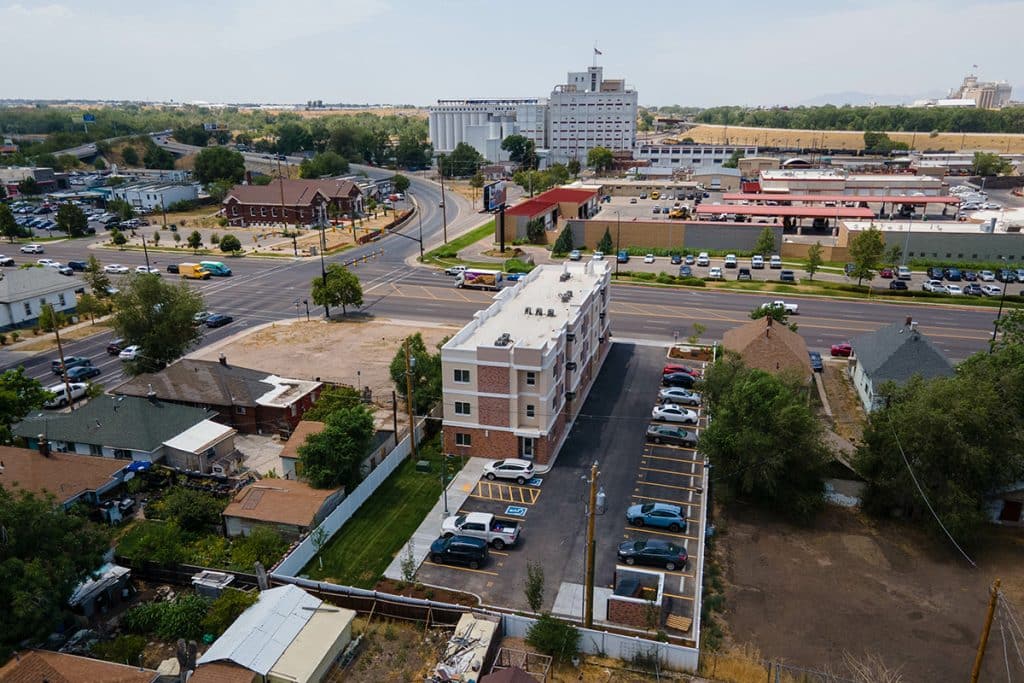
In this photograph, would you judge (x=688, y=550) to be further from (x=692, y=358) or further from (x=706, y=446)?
(x=692, y=358)

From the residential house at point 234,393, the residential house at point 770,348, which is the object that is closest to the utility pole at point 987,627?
the residential house at point 770,348

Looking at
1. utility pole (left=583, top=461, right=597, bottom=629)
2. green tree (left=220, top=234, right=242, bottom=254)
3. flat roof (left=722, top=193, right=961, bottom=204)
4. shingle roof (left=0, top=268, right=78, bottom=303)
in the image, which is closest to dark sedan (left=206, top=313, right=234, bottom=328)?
shingle roof (left=0, top=268, right=78, bottom=303)

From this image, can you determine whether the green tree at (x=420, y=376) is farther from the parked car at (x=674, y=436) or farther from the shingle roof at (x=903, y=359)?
the shingle roof at (x=903, y=359)

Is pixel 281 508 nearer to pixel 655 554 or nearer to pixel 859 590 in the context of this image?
pixel 655 554

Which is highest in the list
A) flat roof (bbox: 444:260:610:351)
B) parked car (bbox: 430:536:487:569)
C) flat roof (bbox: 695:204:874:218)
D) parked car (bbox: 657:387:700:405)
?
flat roof (bbox: 695:204:874:218)

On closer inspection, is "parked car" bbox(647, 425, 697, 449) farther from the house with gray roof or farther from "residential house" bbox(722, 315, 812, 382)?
the house with gray roof

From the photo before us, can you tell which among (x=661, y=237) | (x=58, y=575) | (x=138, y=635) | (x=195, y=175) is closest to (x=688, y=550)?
(x=138, y=635)
